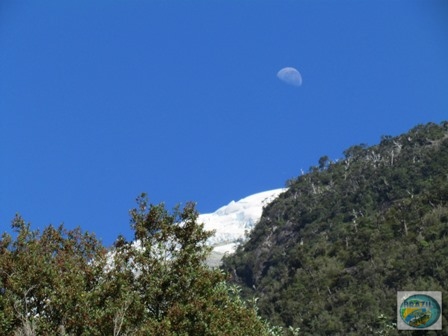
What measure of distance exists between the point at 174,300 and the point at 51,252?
7.34 metres

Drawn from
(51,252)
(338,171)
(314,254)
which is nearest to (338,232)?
(314,254)

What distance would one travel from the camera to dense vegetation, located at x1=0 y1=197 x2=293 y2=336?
21.0 m

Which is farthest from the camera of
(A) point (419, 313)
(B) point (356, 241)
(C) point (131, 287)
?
(B) point (356, 241)

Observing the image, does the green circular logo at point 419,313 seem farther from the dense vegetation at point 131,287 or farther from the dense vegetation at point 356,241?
the dense vegetation at point 131,287

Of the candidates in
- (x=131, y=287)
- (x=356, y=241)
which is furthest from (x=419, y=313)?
(x=356, y=241)

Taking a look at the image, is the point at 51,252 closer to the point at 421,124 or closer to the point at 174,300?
the point at 174,300

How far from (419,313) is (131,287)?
44473 millimetres

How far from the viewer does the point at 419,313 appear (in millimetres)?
60438

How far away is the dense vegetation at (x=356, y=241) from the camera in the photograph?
99.5 metres

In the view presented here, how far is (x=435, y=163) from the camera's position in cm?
14638

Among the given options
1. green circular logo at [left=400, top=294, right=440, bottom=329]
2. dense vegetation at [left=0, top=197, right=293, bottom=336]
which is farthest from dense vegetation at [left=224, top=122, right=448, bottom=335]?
dense vegetation at [left=0, top=197, right=293, bottom=336]

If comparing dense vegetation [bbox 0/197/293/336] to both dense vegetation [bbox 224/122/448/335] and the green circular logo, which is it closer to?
the green circular logo

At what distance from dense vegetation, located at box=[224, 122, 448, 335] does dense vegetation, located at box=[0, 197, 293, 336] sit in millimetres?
57595

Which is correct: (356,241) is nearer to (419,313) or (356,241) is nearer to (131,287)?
(419,313)
